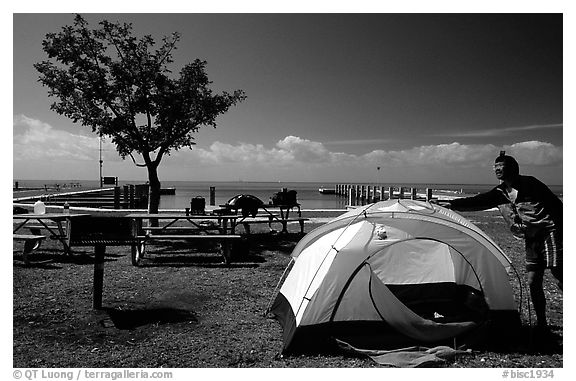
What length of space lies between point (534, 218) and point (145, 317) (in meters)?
4.91

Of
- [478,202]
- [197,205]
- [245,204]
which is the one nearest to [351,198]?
[245,204]

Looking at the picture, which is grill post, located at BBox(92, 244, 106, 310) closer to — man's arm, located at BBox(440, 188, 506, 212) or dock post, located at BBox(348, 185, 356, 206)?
man's arm, located at BBox(440, 188, 506, 212)

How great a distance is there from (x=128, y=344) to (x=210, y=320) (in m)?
1.15

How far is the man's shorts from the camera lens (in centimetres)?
462

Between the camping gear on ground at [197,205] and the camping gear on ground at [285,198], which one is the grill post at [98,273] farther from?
the camping gear on ground at [285,198]

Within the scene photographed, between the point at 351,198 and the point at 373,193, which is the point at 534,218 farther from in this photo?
the point at 351,198

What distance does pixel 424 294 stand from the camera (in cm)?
638

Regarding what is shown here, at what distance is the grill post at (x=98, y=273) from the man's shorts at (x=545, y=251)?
532 centimetres

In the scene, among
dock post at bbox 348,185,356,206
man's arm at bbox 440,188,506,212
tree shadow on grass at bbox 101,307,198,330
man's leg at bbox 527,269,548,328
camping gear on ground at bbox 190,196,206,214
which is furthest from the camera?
dock post at bbox 348,185,356,206

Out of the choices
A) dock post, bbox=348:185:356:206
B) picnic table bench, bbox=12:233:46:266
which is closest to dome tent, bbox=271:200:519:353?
picnic table bench, bbox=12:233:46:266

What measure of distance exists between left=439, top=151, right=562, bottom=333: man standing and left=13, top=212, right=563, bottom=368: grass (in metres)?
0.81

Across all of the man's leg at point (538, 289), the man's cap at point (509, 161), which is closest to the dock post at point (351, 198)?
the man's leg at point (538, 289)

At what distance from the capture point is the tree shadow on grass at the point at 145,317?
5.47 metres
